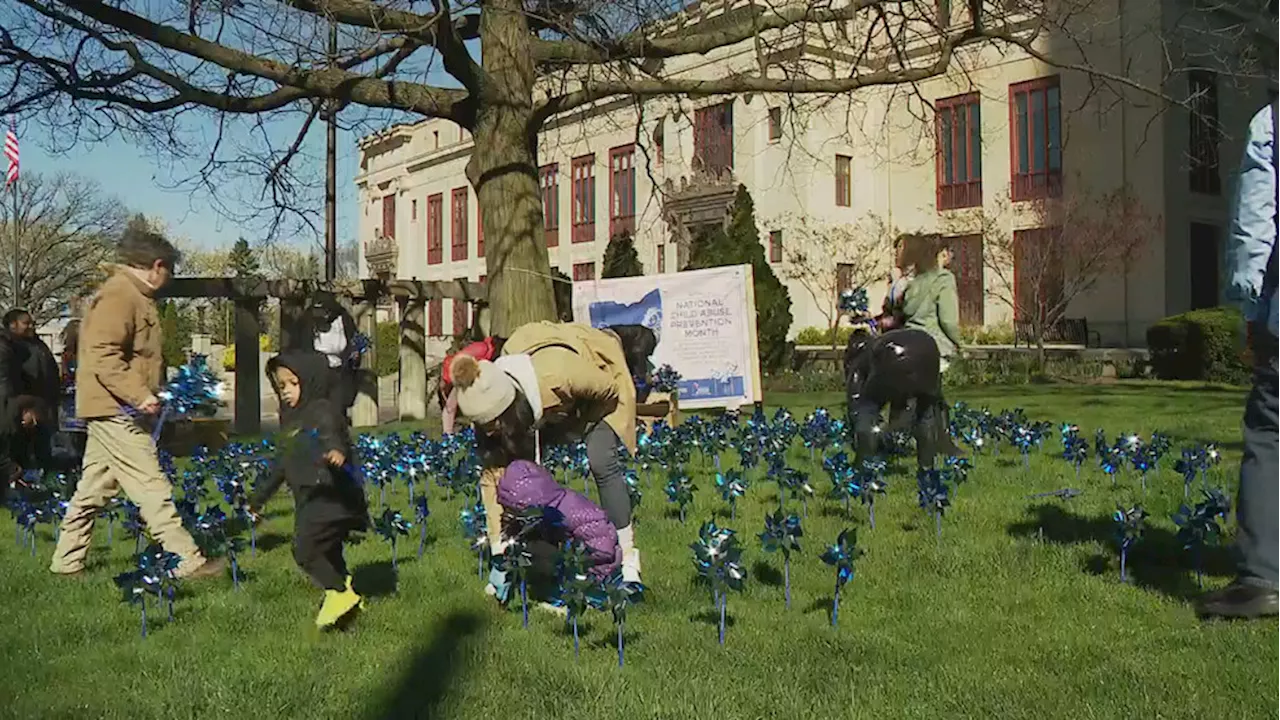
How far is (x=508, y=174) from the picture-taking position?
12.5 m

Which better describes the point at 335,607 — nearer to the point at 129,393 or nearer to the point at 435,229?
the point at 129,393

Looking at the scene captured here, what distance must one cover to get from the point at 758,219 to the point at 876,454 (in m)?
27.6

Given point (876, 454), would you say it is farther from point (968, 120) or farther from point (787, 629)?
point (968, 120)

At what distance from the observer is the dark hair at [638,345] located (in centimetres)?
1433

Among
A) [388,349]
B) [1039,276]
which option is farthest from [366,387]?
[388,349]

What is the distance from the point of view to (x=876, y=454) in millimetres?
8852

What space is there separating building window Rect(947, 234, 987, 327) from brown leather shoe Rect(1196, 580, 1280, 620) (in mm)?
29203

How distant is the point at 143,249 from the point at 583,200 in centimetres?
4173

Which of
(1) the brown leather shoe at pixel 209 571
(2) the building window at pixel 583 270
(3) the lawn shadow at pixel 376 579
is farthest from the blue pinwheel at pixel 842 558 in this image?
(2) the building window at pixel 583 270

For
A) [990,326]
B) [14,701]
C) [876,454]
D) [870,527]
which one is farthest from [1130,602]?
[990,326]

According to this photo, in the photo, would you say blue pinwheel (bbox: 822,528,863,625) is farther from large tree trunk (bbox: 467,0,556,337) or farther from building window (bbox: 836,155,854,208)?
building window (bbox: 836,155,854,208)

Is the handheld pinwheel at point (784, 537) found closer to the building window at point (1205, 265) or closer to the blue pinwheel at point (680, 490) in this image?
the blue pinwheel at point (680, 490)

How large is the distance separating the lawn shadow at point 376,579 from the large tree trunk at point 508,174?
18.8ft

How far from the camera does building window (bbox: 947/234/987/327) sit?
33312 millimetres
